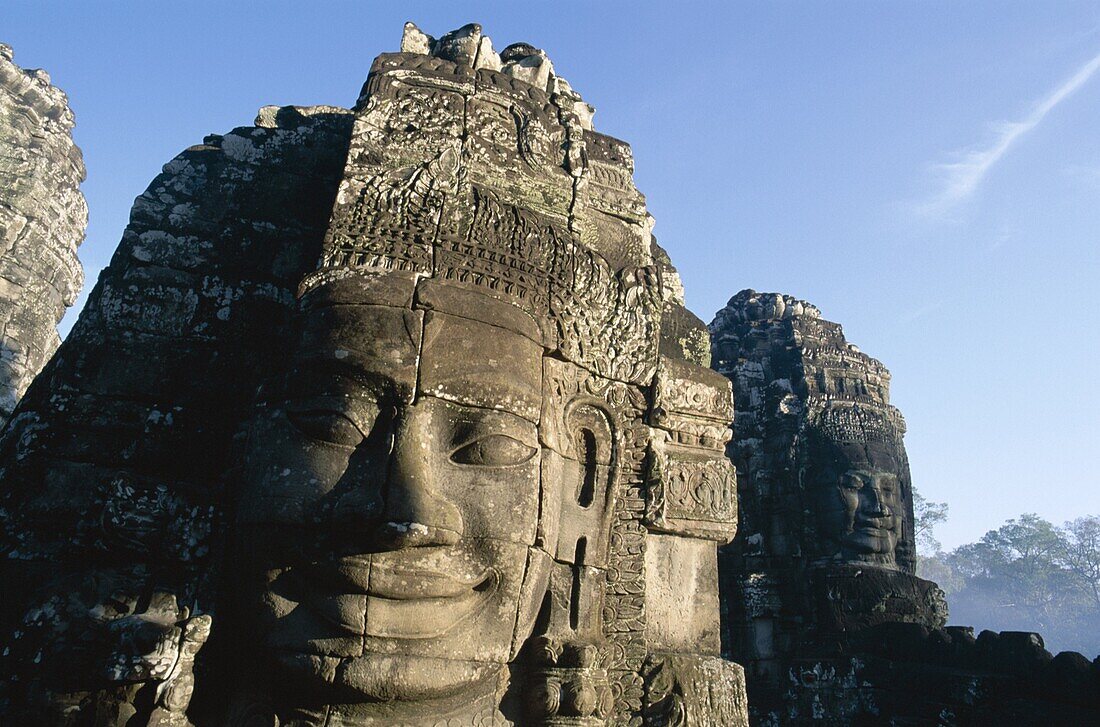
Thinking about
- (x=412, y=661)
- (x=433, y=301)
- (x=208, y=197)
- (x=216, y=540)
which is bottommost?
(x=412, y=661)

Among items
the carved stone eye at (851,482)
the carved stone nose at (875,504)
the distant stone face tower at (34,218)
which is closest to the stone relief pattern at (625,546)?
the distant stone face tower at (34,218)

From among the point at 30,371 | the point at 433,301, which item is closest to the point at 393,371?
the point at 433,301

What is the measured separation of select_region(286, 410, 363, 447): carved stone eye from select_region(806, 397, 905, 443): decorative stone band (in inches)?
366

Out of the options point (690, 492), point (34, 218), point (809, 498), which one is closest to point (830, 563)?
point (809, 498)

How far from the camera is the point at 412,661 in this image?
2697 mm

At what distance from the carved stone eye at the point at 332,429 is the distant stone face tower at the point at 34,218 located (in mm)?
7281

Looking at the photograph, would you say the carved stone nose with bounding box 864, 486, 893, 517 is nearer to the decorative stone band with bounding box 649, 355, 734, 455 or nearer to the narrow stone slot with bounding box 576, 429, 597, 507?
the decorative stone band with bounding box 649, 355, 734, 455

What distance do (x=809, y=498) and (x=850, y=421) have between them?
1260 mm

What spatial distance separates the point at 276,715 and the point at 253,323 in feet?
5.82

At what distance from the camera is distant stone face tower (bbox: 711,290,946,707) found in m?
9.98

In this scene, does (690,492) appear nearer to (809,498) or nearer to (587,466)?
(587,466)

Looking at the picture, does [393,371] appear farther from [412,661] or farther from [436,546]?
[412,661]

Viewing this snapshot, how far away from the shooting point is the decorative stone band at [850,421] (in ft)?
36.2

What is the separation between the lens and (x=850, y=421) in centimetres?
1111
